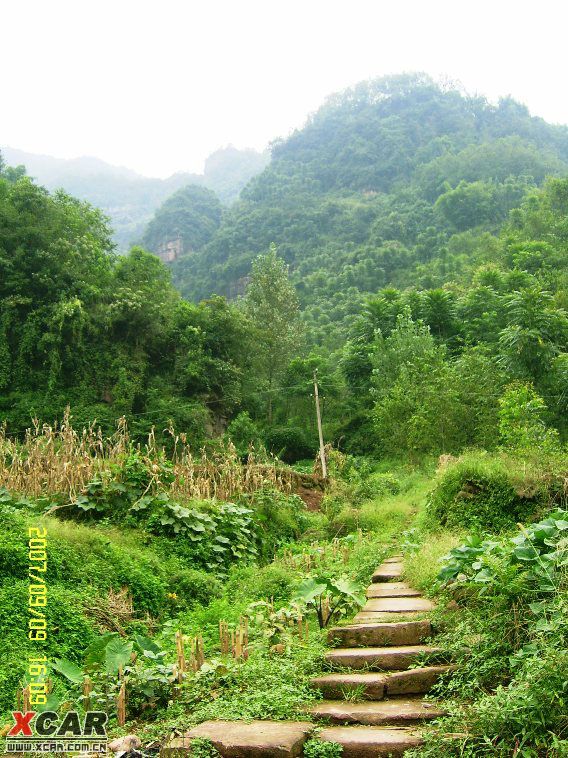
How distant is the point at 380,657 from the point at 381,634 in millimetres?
385

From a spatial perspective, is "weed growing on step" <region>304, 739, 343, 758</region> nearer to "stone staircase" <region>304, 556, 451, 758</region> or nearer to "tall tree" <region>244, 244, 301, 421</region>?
"stone staircase" <region>304, 556, 451, 758</region>

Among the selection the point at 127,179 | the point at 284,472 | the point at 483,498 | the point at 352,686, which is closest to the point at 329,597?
the point at 352,686

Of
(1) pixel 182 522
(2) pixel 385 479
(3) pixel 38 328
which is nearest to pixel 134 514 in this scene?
(1) pixel 182 522

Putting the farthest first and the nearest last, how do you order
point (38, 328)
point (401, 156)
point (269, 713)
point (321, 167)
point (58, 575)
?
1. point (321, 167)
2. point (401, 156)
3. point (38, 328)
4. point (58, 575)
5. point (269, 713)

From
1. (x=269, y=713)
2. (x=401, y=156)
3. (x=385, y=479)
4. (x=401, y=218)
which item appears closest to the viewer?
(x=269, y=713)

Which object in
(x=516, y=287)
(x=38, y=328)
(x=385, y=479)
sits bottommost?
(x=385, y=479)

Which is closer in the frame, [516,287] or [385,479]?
[385,479]

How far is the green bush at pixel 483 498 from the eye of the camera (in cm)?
877

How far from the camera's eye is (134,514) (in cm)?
926

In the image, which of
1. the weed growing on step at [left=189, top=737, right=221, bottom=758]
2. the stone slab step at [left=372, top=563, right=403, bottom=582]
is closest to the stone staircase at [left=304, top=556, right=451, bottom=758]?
the weed growing on step at [left=189, top=737, right=221, bottom=758]

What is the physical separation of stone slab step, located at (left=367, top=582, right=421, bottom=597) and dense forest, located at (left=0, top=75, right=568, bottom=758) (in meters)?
0.13

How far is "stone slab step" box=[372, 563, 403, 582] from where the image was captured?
6.95 m

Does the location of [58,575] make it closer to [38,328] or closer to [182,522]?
[182,522]

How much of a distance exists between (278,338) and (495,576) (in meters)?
31.8
